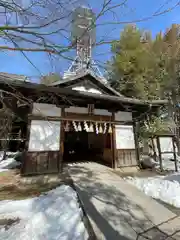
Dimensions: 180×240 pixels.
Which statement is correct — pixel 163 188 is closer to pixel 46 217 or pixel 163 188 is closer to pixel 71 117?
pixel 46 217

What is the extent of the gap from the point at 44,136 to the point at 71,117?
54.9 inches

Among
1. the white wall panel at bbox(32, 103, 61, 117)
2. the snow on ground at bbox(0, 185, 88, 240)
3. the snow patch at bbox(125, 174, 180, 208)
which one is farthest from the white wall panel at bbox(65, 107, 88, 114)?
the snow on ground at bbox(0, 185, 88, 240)

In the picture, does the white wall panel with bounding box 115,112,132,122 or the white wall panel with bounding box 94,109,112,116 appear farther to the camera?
the white wall panel with bounding box 115,112,132,122

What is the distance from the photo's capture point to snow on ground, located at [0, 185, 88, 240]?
90.0 inches

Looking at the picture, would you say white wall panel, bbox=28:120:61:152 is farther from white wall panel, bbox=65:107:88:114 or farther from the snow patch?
the snow patch

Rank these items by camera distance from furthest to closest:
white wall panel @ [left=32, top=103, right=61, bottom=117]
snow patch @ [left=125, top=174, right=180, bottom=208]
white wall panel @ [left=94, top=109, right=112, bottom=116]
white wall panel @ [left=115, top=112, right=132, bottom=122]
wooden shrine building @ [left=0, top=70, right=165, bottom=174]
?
white wall panel @ [left=115, top=112, right=132, bottom=122], white wall panel @ [left=94, top=109, right=112, bottom=116], white wall panel @ [left=32, top=103, right=61, bottom=117], wooden shrine building @ [left=0, top=70, right=165, bottom=174], snow patch @ [left=125, top=174, right=180, bottom=208]

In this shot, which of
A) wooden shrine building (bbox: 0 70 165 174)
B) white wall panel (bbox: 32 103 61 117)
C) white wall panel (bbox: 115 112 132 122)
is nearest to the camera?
wooden shrine building (bbox: 0 70 165 174)

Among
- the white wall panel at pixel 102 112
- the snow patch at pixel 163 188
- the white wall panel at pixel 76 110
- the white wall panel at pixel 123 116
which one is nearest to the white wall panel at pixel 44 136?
the white wall panel at pixel 76 110

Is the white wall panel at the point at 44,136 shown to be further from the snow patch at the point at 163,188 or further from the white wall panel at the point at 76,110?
the snow patch at the point at 163,188

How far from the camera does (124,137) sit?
7.29m

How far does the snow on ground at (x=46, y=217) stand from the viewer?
2.29m

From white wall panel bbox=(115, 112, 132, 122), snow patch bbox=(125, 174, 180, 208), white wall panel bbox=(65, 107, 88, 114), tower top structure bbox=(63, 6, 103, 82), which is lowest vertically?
snow patch bbox=(125, 174, 180, 208)

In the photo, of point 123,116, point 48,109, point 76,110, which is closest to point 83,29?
point 48,109

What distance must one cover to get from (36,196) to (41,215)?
1.00m
